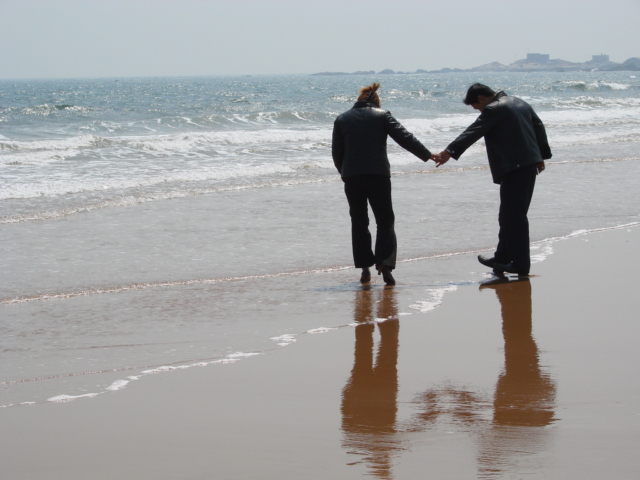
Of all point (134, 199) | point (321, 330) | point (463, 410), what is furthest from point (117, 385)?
point (134, 199)

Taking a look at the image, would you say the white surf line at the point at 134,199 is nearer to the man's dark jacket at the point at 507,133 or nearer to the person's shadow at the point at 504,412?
the man's dark jacket at the point at 507,133

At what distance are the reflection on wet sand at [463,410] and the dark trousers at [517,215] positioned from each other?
1.50 metres

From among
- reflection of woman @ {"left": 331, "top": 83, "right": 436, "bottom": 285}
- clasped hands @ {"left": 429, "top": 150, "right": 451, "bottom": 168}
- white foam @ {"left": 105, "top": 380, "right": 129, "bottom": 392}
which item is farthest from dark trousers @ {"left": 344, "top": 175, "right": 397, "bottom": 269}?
white foam @ {"left": 105, "top": 380, "right": 129, "bottom": 392}

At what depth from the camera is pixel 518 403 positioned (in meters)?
3.17

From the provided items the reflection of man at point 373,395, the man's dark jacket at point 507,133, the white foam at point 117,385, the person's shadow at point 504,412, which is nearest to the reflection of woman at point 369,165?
the man's dark jacket at point 507,133

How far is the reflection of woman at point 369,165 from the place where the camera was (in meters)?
5.63

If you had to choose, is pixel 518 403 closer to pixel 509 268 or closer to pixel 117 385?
pixel 117 385

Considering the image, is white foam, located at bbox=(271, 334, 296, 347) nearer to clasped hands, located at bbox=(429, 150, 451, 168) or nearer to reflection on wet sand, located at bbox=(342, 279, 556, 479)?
reflection on wet sand, located at bbox=(342, 279, 556, 479)

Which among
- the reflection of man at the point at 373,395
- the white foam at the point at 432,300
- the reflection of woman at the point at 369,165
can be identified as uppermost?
the reflection of woman at the point at 369,165

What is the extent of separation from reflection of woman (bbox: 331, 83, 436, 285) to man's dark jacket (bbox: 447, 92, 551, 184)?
0.39 m

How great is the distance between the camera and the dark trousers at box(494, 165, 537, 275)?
571cm

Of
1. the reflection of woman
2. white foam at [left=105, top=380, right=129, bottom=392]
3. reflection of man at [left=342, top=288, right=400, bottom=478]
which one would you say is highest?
the reflection of woman

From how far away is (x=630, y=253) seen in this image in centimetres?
630

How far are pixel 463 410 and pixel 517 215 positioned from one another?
291 centimetres
